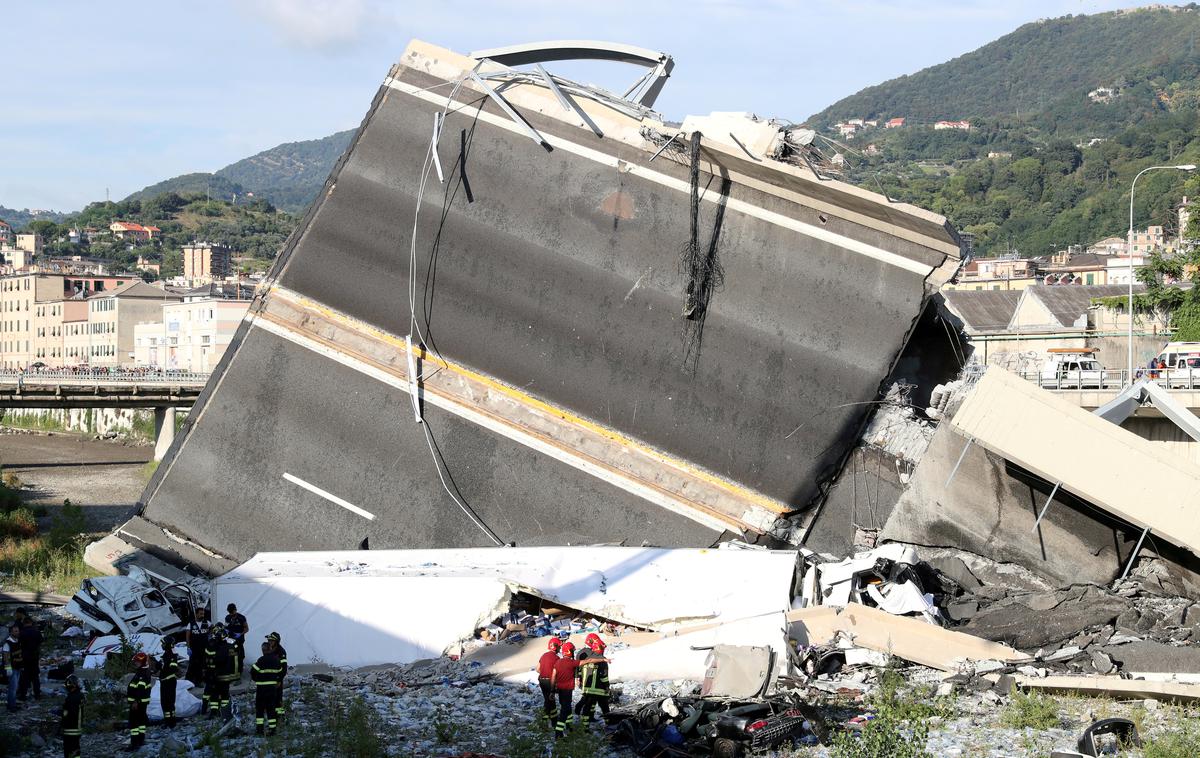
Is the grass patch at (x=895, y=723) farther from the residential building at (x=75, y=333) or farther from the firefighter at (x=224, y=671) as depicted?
the residential building at (x=75, y=333)

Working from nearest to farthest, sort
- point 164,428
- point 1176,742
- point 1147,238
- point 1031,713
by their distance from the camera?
point 1176,742
point 1031,713
point 164,428
point 1147,238

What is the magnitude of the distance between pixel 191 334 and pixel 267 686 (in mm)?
77095

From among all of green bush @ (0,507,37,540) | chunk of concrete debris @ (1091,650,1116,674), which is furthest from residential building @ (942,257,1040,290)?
chunk of concrete debris @ (1091,650,1116,674)

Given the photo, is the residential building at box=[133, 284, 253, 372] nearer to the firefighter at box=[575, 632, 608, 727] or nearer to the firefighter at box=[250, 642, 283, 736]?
the firefighter at box=[250, 642, 283, 736]

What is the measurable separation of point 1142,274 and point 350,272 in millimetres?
39201

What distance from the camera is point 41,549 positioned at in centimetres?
2645

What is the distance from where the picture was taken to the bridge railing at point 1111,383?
29355 mm

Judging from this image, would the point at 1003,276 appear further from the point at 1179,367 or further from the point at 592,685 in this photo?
the point at 592,685

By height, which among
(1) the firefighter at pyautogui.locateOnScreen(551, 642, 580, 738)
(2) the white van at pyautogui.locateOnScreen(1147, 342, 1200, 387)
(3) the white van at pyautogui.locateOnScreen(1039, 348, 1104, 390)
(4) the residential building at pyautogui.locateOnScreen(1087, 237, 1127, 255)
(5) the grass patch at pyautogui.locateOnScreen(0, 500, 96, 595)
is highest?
(4) the residential building at pyautogui.locateOnScreen(1087, 237, 1127, 255)

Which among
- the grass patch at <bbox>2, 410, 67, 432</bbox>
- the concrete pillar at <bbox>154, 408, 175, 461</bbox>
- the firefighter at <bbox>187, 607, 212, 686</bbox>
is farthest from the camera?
the grass patch at <bbox>2, 410, 67, 432</bbox>

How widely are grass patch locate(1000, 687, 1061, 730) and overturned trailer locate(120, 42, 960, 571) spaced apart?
690cm

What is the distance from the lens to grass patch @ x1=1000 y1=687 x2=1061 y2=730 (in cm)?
1297

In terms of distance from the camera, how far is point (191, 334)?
280ft

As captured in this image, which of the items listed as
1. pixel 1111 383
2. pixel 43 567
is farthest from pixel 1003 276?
pixel 43 567
